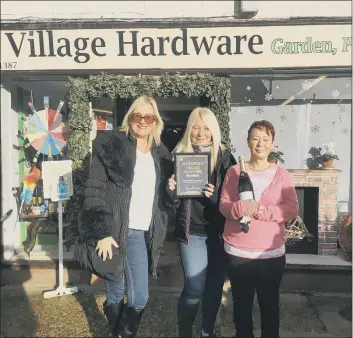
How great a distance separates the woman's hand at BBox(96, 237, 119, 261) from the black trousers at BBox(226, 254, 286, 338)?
84 cm

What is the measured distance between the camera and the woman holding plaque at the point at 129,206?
8.84 feet

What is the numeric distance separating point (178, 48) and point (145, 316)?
118 inches

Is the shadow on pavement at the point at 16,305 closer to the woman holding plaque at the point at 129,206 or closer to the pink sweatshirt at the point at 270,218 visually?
the woman holding plaque at the point at 129,206

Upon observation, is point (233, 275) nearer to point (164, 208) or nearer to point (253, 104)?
point (164, 208)

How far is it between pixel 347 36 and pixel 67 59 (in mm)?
3208

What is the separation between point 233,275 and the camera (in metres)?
2.72

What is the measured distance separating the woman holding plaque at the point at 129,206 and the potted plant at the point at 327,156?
2.99 m

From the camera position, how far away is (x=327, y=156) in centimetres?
516

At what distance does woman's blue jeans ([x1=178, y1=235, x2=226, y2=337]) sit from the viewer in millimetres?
2871

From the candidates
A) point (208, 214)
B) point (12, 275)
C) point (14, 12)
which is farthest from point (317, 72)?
point (12, 275)

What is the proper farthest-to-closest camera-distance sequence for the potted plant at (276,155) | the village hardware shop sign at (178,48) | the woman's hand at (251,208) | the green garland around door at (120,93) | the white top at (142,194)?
the potted plant at (276,155), the green garland around door at (120,93), the village hardware shop sign at (178,48), the white top at (142,194), the woman's hand at (251,208)

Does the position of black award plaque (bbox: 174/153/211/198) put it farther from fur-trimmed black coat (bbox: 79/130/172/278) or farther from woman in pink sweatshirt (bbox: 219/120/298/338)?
fur-trimmed black coat (bbox: 79/130/172/278)

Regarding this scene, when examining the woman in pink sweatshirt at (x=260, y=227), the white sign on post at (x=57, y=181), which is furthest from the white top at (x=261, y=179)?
the white sign on post at (x=57, y=181)

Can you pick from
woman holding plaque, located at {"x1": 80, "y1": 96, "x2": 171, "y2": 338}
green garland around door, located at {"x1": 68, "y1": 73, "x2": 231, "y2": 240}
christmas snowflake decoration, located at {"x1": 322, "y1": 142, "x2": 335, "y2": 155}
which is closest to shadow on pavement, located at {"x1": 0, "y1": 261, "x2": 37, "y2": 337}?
green garland around door, located at {"x1": 68, "y1": 73, "x2": 231, "y2": 240}
